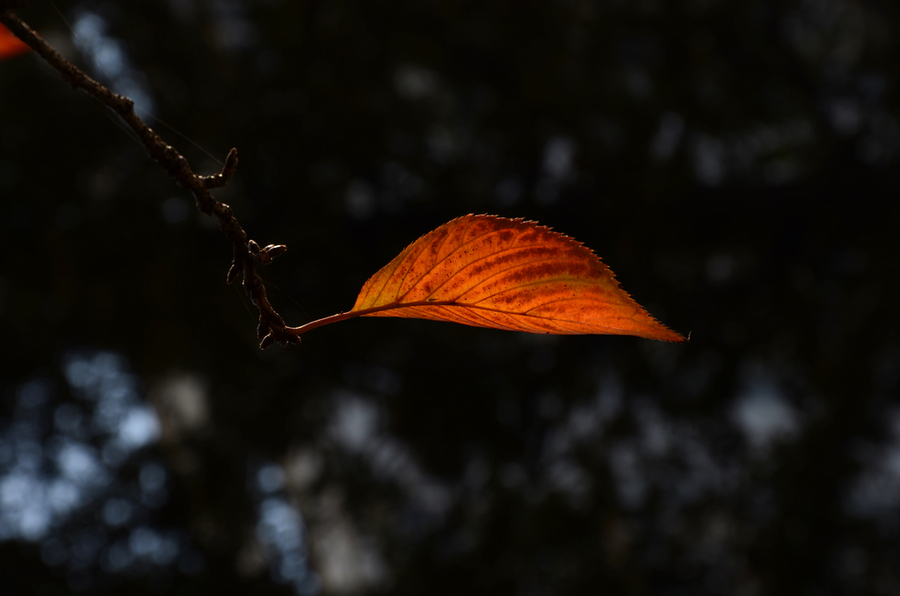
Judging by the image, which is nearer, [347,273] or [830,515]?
[830,515]

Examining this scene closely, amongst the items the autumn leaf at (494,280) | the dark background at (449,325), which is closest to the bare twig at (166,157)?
the autumn leaf at (494,280)

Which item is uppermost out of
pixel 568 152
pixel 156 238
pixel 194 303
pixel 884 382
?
pixel 568 152

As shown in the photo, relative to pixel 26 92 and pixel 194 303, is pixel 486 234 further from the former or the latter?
pixel 26 92

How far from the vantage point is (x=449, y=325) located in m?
1.35

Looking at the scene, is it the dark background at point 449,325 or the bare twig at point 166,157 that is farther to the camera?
the dark background at point 449,325

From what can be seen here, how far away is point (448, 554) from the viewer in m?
1.22

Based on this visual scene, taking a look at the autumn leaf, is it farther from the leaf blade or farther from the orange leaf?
the orange leaf

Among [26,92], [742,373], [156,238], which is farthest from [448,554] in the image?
[26,92]

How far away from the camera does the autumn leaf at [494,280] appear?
232 millimetres

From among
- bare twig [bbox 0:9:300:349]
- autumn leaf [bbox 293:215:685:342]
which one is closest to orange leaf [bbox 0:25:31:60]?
bare twig [bbox 0:9:300:349]

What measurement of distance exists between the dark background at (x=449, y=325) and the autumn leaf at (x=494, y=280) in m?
0.96

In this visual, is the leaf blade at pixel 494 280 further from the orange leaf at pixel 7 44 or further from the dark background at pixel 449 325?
the dark background at pixel 449 325

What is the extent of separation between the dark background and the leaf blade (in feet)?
3.14

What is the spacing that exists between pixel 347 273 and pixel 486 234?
107cm
